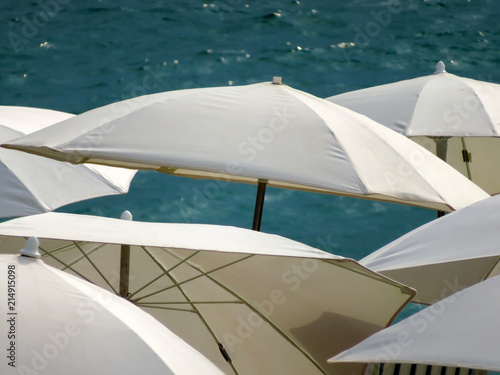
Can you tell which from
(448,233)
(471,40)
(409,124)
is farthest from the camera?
(471,40)

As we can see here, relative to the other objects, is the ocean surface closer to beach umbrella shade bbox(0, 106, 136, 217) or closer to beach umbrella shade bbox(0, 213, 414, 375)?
beach umbrella shade bbox(0, 106, 136, 217)

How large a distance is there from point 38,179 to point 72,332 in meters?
2.49

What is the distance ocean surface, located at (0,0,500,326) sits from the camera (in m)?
10.0

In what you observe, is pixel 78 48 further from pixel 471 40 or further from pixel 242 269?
pixel 242 269

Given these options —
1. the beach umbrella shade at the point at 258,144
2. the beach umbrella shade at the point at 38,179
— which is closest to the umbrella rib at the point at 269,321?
the beach umbrella shade at the point at 258,144

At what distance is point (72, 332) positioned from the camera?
1.98 metres

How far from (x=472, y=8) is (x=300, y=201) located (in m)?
3.95

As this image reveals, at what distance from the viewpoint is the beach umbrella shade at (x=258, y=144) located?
3.30 metres

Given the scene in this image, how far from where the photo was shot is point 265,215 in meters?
8.70

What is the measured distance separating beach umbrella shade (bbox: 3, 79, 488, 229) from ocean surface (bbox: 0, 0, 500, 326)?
17.6 feet

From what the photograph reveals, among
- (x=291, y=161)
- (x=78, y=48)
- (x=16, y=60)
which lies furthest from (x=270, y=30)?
(x=291, y=161)

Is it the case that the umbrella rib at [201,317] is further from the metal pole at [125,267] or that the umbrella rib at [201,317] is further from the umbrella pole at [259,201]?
the umbrella pole at [259,201]

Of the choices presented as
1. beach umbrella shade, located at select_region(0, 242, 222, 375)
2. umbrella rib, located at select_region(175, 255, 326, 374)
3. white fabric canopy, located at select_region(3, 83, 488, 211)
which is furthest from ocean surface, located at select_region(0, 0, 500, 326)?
beach umbrella shade, located at select_region(0, 242, 222, 375)

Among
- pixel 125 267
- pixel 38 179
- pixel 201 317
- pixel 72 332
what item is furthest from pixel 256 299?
pixel 38 179
